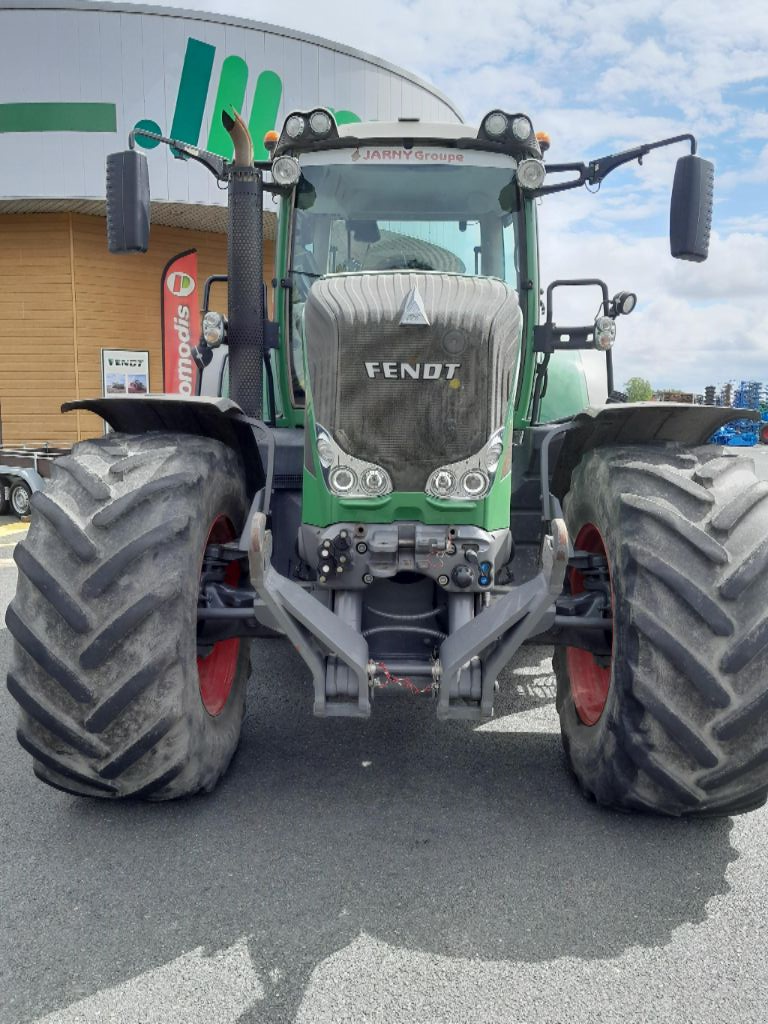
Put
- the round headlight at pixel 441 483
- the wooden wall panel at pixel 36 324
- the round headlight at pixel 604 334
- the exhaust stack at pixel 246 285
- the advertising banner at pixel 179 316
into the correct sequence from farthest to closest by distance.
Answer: the wooden wall panel at pixel 36 324 < the advertising banner at pixel 179 316 < the round headlight at pixel 604 334 < the exhaust stack at pixel 246 285 < the round headlight at pixel 441 483

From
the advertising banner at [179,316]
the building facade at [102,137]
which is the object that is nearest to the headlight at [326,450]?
the building facade at [102,137]

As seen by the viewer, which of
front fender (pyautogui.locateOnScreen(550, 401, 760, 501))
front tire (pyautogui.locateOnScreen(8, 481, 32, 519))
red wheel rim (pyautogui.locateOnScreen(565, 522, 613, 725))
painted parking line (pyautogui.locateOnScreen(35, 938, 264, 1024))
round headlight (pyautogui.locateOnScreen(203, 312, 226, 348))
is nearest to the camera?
painted parking line (pyautogui.locateOnScreen(35, 938, 264, 1024))

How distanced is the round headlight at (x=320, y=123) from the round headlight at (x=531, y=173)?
2.94ft

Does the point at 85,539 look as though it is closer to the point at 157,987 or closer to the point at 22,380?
the point at 157,987

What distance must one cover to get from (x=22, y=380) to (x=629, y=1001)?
15.8m

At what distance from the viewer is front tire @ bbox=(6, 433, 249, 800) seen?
2527 mm

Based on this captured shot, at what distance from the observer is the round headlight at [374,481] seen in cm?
286

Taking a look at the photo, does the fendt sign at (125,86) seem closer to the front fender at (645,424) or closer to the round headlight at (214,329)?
the round headlight at (214,329)

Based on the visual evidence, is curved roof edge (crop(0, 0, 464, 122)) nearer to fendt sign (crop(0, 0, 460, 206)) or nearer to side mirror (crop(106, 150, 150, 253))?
fendt sign (crop(0, 0, 460, 206))

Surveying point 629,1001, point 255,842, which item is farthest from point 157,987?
point 629,1001

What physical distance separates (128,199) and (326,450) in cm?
162

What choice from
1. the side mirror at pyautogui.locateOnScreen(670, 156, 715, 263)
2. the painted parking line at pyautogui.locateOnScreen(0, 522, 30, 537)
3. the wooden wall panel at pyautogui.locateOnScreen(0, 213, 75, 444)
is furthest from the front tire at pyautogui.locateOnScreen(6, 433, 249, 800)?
the wooden wall panel at pyautogui.locateOnScreen(0, 213, 75, 444)

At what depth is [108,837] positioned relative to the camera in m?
2.79

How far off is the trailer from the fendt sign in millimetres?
5065
